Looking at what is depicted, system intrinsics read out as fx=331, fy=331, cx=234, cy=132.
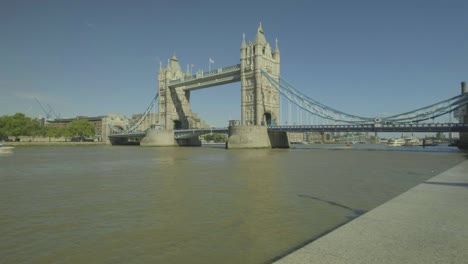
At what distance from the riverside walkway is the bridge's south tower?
197 feet

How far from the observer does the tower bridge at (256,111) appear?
5404 cm

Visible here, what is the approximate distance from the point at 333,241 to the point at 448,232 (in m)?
1.82

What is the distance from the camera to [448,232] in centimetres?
500

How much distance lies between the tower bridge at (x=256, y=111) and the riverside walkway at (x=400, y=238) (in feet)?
163

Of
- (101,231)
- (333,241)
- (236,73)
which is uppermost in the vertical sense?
(236,73)

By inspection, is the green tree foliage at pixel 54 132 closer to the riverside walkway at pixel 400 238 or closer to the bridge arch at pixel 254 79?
the bridge arch at pixel 254 79

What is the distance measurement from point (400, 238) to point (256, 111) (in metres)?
63.2

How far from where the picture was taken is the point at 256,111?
67688 mm

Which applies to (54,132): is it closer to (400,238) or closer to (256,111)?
(256,111)

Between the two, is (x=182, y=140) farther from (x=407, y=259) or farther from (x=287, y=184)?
(x=407, y=259)

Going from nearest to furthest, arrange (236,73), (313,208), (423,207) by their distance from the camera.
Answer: (423,207) → (313,208) → (236,73)

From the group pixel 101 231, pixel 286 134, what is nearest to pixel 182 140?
pixel 286 134

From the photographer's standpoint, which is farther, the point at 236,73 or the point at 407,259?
the point at 236,73

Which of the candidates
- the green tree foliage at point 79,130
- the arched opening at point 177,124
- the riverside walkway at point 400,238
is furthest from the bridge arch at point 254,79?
the riverside walkway at point 400,238
